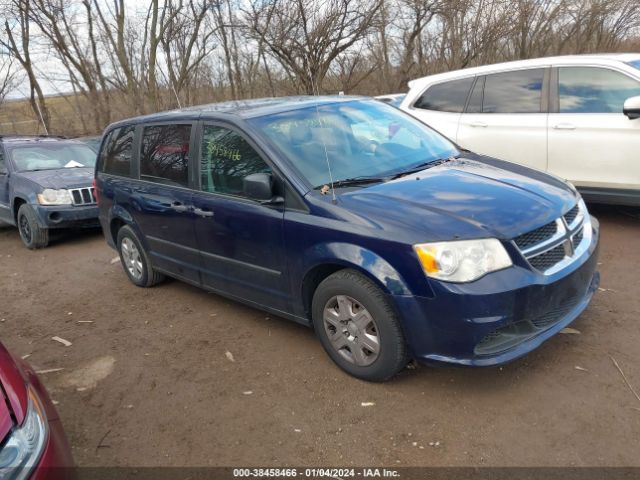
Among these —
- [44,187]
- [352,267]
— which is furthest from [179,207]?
[44,187]

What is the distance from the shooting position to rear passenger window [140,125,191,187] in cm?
423

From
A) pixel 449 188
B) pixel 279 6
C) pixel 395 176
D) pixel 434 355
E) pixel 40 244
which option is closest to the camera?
pixel 434 355

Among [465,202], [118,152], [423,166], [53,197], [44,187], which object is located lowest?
[53,197]

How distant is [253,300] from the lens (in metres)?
3.89

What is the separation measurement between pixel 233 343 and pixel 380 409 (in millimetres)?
1448

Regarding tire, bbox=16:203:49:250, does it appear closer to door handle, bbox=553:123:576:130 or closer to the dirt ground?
the dirt ground

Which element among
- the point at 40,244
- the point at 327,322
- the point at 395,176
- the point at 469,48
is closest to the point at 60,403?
the point at 327,322

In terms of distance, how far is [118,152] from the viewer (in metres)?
5.30

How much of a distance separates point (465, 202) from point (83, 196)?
6.34 meters

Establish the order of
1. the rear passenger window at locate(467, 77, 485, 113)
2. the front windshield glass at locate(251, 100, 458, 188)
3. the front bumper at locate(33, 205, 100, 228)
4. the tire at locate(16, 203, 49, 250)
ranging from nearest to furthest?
the front windshield glass at locate(251, 100, 458, 188) → the rear passenger window at locate(467, 77, 485, 113) → the front bumper at locate(33, 205, 100, 228) → the tire at locate(16, 203, 49, 250)

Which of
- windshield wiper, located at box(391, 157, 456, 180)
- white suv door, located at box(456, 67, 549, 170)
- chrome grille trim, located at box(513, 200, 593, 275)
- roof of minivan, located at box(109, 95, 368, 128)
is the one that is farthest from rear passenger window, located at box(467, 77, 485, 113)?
chrome grille trim, located at box(513, 200, 593, 275)

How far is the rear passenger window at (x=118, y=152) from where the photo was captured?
16.7ft

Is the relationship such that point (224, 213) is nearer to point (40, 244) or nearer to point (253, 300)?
point (253, 300)

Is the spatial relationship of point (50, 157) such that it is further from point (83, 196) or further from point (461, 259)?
point (461, 259)
